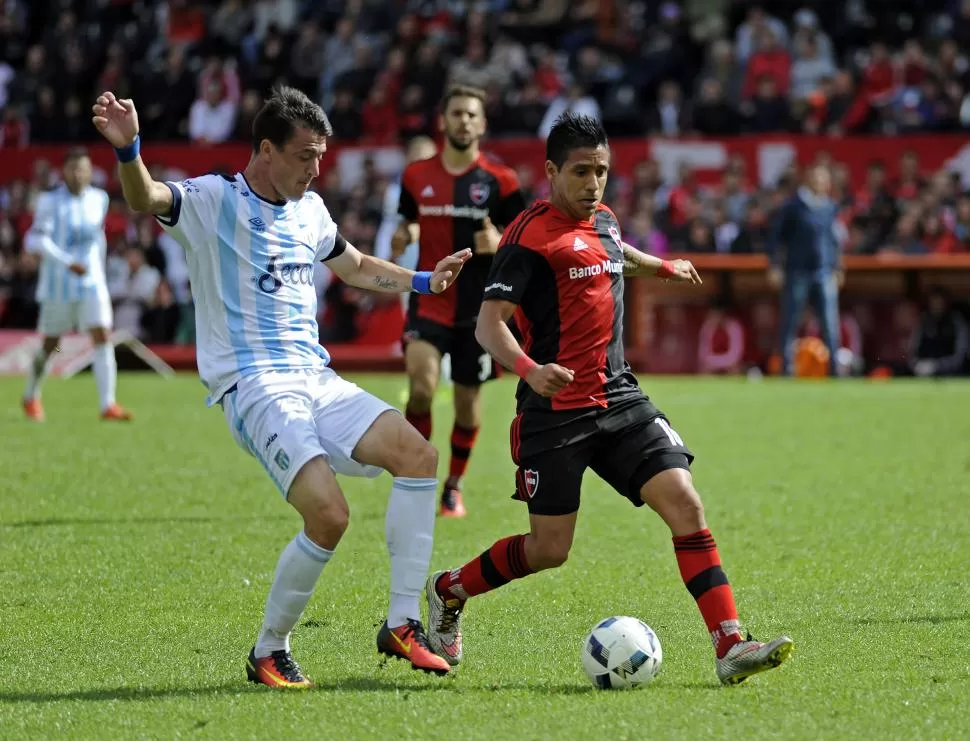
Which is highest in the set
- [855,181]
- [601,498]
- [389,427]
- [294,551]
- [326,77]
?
[326,77]

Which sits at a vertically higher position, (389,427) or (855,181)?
(855,181)

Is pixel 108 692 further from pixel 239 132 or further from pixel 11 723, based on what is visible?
pixel 239 132

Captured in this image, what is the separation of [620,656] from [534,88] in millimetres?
18601

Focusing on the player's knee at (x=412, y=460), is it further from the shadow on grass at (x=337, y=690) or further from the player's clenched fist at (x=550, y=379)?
the shadow on grass at (x=337, y=690)

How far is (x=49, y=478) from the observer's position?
1095 centimetres

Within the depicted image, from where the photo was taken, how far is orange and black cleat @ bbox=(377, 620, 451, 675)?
5523 mm

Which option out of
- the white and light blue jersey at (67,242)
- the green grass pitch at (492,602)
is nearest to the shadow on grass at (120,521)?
the green grass pitch at (492,602)

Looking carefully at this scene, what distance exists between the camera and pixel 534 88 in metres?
23.3

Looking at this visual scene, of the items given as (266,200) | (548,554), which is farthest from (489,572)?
(266,200)

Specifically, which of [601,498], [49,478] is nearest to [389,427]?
[601,498]

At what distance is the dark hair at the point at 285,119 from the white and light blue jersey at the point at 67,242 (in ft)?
31.4

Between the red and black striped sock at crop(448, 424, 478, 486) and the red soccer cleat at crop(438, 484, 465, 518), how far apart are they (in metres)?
0.08

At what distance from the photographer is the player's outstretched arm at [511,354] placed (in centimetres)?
535

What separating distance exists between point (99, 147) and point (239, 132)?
2.20 meters
